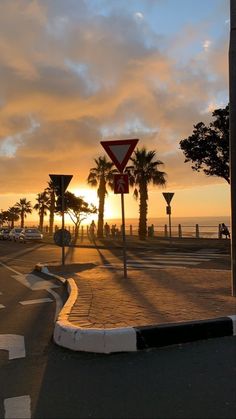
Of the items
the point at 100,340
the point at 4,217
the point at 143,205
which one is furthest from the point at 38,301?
the point at 4,217

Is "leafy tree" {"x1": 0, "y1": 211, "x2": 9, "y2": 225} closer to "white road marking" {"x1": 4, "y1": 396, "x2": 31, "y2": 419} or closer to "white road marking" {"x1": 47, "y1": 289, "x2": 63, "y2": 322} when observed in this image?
"white road marking" {"x1": 47, "y1": 289, "x2": 63, "y2": 322}

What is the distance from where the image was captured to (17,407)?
4.27 m

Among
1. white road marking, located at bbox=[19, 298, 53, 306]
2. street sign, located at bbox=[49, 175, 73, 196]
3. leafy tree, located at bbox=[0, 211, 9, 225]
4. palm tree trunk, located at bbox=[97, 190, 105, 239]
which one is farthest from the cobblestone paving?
leafy tree, located at bbox=[0, 211, 9, 225]

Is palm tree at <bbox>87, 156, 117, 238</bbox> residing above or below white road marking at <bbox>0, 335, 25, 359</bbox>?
above

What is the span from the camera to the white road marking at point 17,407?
4086 millimetres

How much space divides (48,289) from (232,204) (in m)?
5.34

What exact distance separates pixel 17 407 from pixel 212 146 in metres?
21.2

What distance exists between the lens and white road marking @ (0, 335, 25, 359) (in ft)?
19.8

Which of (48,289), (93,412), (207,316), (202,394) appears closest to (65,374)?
(93,412)

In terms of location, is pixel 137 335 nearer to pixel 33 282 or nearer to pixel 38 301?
pixel 38 301

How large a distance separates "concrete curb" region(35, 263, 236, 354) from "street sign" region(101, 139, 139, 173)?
571 cm

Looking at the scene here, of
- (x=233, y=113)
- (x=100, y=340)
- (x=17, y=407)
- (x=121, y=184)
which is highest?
(x=233, y=113)

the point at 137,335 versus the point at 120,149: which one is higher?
the point at 120,149

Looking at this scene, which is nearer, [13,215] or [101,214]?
[101,214]
